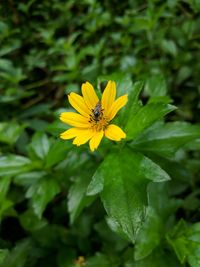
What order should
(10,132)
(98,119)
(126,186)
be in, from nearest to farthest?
(126,186) → (98,119) → (10,132)

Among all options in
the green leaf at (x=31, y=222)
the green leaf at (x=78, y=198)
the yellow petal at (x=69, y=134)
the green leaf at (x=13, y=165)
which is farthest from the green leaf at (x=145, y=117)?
the green leaf at (x=31, y=222)

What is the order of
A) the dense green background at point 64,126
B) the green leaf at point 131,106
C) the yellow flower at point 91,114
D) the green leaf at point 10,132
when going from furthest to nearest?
the green leaf at point 10,132
the dense green background at point 64,126
the green leaf at point 131,106
the yellow flower at point 91,114

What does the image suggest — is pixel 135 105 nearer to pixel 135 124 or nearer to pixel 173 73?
pixel 135 124

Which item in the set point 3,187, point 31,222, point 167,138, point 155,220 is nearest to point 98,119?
point 167,138

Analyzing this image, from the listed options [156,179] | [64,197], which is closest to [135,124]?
[156,179]

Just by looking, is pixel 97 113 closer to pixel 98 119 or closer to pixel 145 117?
pixel 98 119

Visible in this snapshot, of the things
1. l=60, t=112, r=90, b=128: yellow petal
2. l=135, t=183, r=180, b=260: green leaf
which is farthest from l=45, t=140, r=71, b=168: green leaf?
l=135, t=183, r=180, b=260: green leaf

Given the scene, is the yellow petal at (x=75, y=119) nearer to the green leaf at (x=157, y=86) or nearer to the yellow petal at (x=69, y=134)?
the yellow petal at (x=69, y=134)
